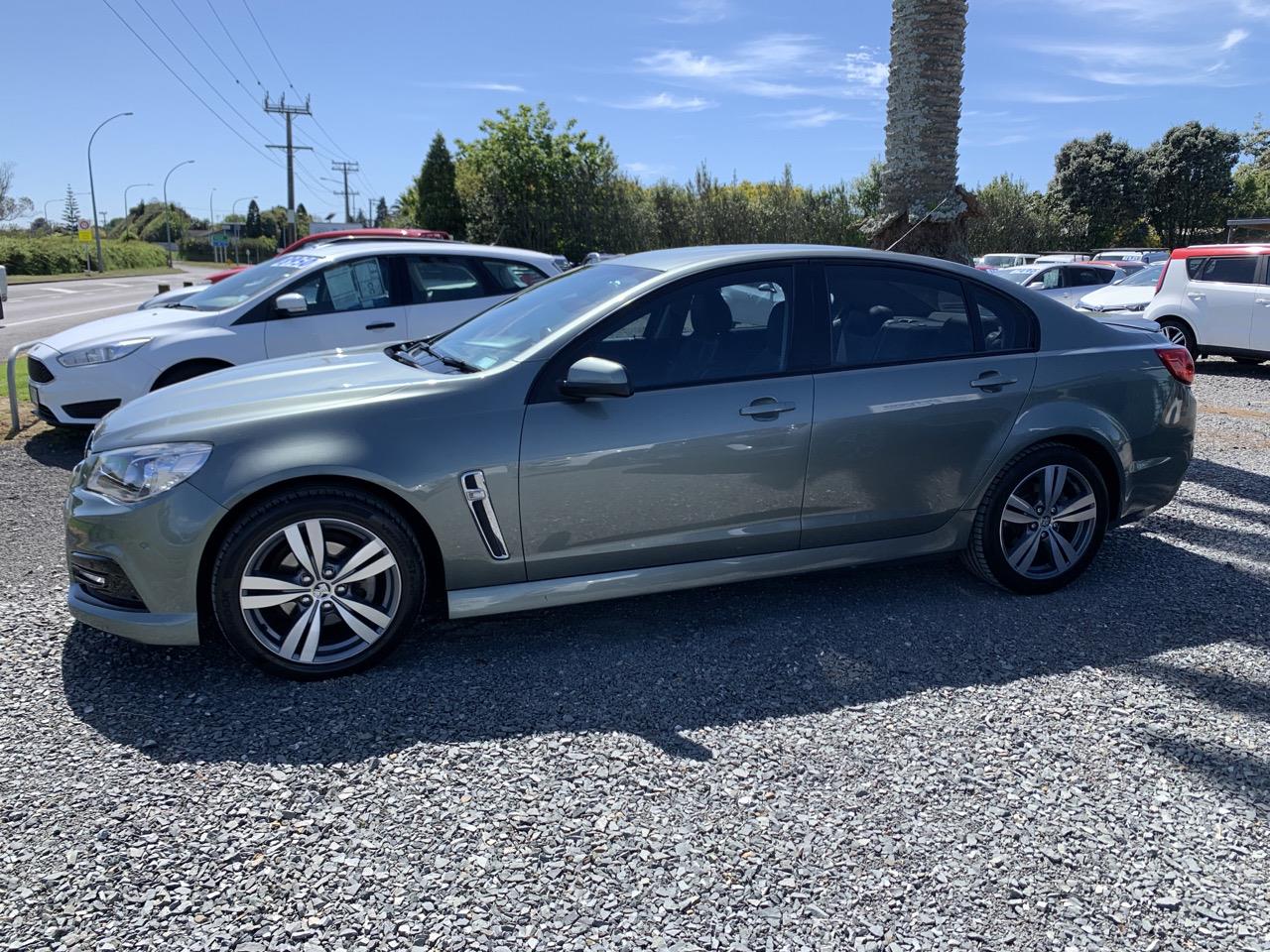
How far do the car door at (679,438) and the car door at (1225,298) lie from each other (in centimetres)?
1136

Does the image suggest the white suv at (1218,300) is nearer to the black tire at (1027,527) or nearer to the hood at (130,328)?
the black tire at (1027,527)

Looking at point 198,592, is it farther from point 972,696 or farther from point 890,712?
point 972,696

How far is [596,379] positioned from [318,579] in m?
1.26

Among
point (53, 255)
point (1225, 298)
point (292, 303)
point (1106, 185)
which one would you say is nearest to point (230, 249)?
point (53, 255)

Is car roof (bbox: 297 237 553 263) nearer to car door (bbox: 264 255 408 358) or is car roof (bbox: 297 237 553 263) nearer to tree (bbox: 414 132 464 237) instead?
car door (bbox: 264 255 408 358)

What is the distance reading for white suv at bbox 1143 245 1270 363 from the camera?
1270 centimetres

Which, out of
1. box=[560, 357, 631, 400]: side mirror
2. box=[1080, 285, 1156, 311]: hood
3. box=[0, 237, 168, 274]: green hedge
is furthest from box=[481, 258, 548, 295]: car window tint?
box=[0, 237, 168, 274]: green hedge

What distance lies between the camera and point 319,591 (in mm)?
3555

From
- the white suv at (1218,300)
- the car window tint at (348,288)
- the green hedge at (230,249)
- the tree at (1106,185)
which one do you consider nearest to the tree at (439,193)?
the white suv at (1218,300)

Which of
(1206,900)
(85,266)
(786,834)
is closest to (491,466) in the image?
(786,834)

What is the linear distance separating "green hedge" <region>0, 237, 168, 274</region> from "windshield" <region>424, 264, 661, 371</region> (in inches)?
2111

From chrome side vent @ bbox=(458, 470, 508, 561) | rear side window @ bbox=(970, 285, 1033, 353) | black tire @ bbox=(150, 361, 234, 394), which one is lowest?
chrome side vent @ bbox=(458, 470, 508, 561)

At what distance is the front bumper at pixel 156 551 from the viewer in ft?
11.2

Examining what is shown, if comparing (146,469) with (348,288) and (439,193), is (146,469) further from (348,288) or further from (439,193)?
(439,193)
